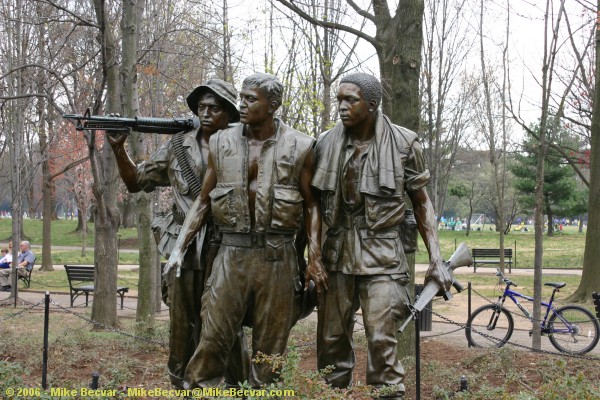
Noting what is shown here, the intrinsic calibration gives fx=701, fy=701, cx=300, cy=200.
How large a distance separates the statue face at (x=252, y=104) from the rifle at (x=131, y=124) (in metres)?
0.98

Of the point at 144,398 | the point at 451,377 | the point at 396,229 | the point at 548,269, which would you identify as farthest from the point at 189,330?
the point at 548,269

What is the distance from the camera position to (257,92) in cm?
465

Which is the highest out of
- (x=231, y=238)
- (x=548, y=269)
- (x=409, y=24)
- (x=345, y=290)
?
(x=409, y=24)

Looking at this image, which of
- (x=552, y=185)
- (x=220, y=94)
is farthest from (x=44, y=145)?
(x=552, y=185)

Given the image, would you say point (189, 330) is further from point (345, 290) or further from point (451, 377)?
point (451, 377)

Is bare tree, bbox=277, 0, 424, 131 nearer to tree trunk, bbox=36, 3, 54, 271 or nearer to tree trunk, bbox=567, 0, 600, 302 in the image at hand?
tree trunk, bbox=36, 3, 54, 271

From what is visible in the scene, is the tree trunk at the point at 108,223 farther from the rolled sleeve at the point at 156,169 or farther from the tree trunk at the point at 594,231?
the tree trunk at the point at 594,231

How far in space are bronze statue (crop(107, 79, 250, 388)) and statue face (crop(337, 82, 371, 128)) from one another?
969 millimetres

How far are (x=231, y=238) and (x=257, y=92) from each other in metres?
1.00

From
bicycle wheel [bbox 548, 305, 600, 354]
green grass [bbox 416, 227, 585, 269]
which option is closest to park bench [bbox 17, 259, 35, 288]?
bicycle wheel [bbox 548, 305, 600, 354]

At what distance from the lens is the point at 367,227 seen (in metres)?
4.78

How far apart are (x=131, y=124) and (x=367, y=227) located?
1932mm

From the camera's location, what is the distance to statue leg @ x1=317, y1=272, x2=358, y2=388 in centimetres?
483

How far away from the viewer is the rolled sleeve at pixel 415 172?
191 inches
